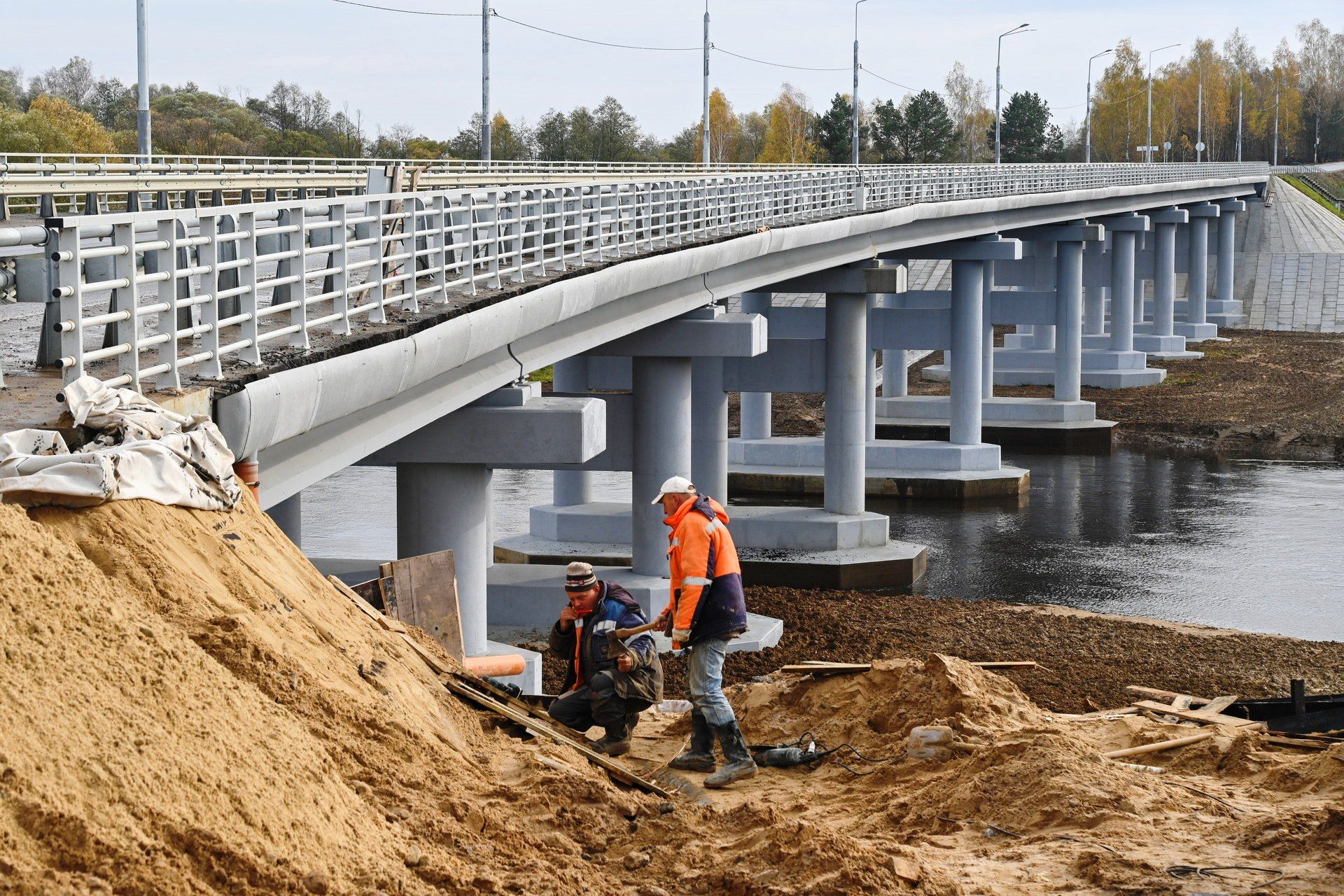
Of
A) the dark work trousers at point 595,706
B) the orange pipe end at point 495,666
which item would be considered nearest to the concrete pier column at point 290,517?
the orange pipe end at point 495,666

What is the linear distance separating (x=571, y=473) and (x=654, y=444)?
17.3ft

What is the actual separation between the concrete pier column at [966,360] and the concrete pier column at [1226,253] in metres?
38.3

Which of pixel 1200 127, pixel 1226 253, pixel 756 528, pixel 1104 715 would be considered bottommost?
pixel 756 528

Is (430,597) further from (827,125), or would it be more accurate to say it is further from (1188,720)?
(827,125)

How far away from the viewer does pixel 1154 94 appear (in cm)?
15912

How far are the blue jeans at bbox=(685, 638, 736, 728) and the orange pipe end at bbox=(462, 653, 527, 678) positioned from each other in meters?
2.83

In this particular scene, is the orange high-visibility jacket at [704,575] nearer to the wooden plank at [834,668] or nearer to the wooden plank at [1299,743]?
the wooden plank at [834,668]

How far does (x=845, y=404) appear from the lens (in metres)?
27.7

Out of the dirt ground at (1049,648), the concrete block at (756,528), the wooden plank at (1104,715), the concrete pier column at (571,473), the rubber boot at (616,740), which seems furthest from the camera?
the concrete block at (756,528)

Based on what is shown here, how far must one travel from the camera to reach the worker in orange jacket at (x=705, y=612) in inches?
367

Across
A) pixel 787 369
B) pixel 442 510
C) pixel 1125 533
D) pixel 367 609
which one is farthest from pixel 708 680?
pixel 1125 533

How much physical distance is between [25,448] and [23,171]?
95.2 ft

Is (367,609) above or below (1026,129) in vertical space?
below

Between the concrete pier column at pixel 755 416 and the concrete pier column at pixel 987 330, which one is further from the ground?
the concrete pier column at pixel 987 330
